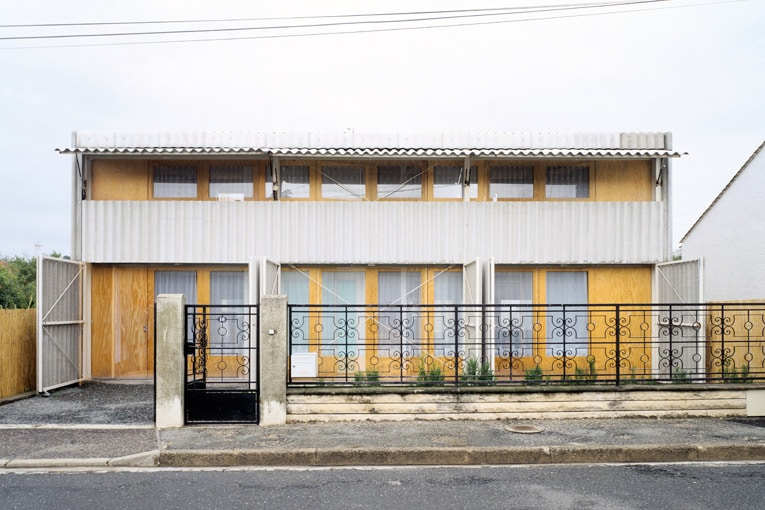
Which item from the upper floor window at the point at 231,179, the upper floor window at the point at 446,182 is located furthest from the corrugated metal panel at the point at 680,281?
the upper floor window at the point at 231,179

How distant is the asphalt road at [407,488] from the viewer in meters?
6.46

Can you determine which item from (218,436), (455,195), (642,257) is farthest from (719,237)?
(218,436)

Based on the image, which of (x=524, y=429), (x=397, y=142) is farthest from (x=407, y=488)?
(x=397, y=142)

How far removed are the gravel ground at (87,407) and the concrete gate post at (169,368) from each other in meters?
0.52

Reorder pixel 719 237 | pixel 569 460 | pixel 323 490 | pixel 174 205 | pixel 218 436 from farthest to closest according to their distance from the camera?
pixel 719 237 < pixel 174 205 < pixel 218 436 < pixel 569 460 < pixel 323 490

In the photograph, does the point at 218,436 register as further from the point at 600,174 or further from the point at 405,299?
the point at 600,174

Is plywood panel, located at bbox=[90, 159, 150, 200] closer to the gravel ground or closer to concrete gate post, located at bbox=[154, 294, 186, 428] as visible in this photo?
the gravel ground

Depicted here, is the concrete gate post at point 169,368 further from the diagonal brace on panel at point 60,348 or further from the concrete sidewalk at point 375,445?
the diagonal brace on panel at point 60,348

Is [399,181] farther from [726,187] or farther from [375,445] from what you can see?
[726,187]

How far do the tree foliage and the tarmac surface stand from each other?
9008mm

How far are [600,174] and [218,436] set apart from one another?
1024 centimetres

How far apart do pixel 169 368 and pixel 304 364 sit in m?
3.34

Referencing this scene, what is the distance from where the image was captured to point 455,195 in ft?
49.2

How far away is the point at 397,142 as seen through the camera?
15.0 meters
